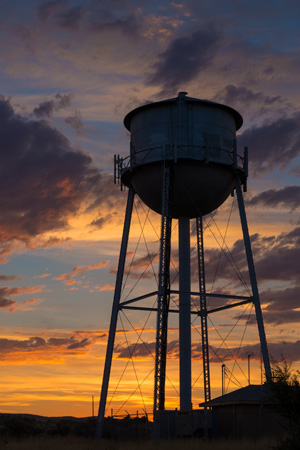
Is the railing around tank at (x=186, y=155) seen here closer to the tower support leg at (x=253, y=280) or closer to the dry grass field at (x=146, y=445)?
the tower support leg at (x=253, y=280)

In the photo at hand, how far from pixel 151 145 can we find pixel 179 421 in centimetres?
1389

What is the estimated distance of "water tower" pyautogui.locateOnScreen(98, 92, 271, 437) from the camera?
120ft

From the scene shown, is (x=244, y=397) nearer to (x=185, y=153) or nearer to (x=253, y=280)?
(x=253, y=280)

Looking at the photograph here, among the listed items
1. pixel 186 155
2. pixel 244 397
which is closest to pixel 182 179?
pixel 186 155

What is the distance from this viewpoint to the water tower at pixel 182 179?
36450 millimetres

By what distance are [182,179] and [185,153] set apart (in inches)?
51.4

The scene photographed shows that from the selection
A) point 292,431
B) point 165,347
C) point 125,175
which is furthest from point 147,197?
point 292,431

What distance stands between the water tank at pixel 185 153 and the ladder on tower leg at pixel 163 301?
802mm

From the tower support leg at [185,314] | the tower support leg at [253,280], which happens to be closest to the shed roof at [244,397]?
the tower support leg at [185,314]

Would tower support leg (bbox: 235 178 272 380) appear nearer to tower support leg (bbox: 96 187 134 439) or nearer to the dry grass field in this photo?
the dry grass field

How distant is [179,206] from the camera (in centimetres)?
3806

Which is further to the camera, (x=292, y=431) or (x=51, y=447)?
(x=51, y=447)

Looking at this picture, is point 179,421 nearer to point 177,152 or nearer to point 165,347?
point 165,347

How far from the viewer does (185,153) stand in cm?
Answer: 3666
